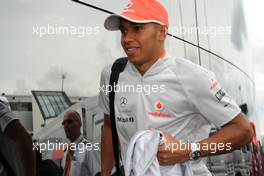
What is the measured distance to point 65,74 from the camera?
4.63 feet

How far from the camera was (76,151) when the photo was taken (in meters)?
1.46

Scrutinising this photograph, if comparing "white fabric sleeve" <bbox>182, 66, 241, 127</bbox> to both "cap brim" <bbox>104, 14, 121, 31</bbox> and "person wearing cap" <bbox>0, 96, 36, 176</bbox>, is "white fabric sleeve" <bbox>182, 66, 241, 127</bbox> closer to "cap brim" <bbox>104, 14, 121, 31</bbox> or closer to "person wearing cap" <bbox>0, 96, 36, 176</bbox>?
"cap brim" <bbox>104, 14, 121, 31</bbox>

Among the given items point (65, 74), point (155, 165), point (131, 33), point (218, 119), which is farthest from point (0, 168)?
point (218, 119)

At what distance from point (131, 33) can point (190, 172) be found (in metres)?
0.47

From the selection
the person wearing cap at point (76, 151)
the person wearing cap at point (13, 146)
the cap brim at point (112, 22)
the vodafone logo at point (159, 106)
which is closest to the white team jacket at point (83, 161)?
the person wearing cap at point (76, 151)

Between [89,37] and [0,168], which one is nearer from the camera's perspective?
[0,168]

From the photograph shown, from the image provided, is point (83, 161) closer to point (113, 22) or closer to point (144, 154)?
point (144, 154)

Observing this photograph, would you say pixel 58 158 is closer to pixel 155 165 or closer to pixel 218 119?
pixel 155 165

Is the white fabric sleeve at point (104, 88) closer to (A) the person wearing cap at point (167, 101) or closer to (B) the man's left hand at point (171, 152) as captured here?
(A) the person wearing cap at point (167, 101)

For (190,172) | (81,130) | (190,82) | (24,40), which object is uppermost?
(24,40)

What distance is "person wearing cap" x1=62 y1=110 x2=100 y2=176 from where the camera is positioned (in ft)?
4.68

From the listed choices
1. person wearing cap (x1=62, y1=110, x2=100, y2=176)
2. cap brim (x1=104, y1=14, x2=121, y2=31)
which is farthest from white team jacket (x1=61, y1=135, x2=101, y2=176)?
cap brim (x1=104, y1=14, x2=121, y2=31)

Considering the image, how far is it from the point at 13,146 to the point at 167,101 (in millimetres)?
482

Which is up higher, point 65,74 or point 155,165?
point 65,74
